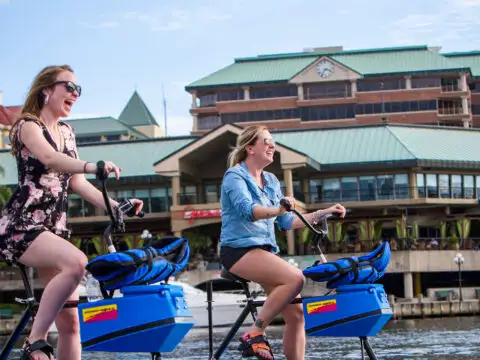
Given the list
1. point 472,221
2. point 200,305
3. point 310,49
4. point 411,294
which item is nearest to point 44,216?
point 200,305

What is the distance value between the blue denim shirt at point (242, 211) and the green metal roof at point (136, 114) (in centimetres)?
13766

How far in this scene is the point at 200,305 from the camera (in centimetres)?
3666

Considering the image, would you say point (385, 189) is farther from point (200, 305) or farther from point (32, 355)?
point (32, 355)

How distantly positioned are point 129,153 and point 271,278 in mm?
66065

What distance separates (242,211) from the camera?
278 inches

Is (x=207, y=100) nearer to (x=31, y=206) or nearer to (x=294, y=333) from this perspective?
(x=294, y=333)

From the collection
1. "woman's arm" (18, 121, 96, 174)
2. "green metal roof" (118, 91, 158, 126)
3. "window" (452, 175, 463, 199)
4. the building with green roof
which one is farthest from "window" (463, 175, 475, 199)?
"green metal roof" (118, 91, 158, 126)

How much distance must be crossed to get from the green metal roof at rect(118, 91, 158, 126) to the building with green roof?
43.0m

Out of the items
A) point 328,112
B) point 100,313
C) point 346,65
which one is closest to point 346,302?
point 100,313

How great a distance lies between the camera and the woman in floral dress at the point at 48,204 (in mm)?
5801

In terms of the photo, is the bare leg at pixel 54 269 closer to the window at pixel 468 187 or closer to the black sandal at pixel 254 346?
the black sandal at pixel 254 346

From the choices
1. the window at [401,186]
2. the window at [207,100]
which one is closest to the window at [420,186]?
the window at [401,186]

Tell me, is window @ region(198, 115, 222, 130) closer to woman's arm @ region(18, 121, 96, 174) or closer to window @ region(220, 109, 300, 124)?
window @ region(220, 109, 300, 124)

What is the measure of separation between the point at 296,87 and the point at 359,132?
3218cm
